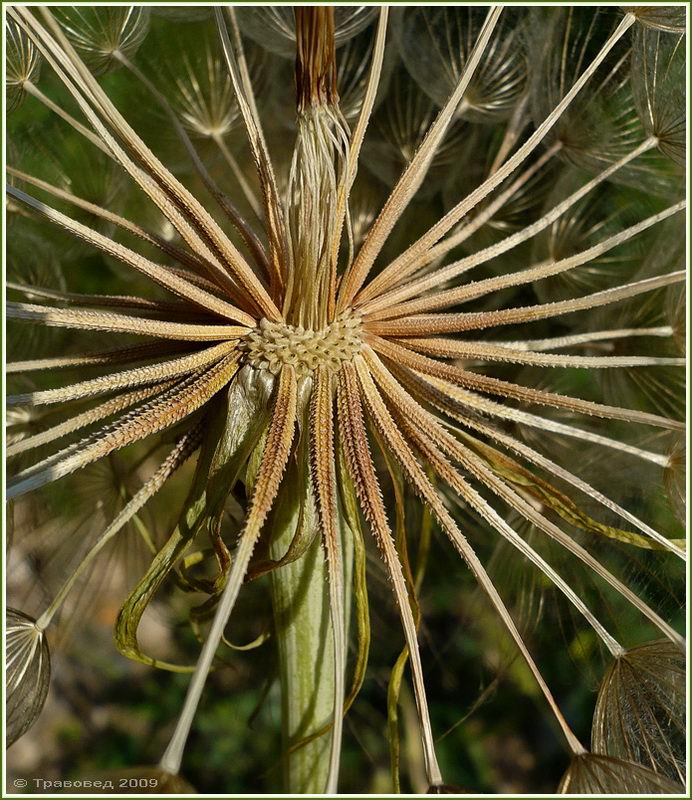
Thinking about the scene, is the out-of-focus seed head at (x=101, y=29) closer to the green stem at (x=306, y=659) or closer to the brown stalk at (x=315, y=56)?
the brown stalk at (x=315, y=56)

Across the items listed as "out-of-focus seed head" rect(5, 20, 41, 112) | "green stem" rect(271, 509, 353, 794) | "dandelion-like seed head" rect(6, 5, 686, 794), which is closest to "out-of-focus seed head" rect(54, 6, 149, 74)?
"dandelion-like seed head" rect(6, 5, 686, 794)

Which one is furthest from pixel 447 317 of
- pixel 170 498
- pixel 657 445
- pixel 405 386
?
pixel 170 498

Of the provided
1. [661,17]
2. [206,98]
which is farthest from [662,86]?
[206,98]

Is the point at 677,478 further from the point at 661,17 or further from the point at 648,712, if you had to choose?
the point at 661,17

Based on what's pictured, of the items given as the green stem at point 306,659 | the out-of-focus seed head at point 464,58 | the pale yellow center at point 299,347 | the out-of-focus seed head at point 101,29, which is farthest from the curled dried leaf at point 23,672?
the out-of-focus seed head at point 464,58

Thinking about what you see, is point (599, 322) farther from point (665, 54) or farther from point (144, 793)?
point (144, 793)

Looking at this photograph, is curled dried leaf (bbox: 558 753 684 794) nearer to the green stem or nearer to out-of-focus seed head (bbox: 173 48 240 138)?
the green stem
